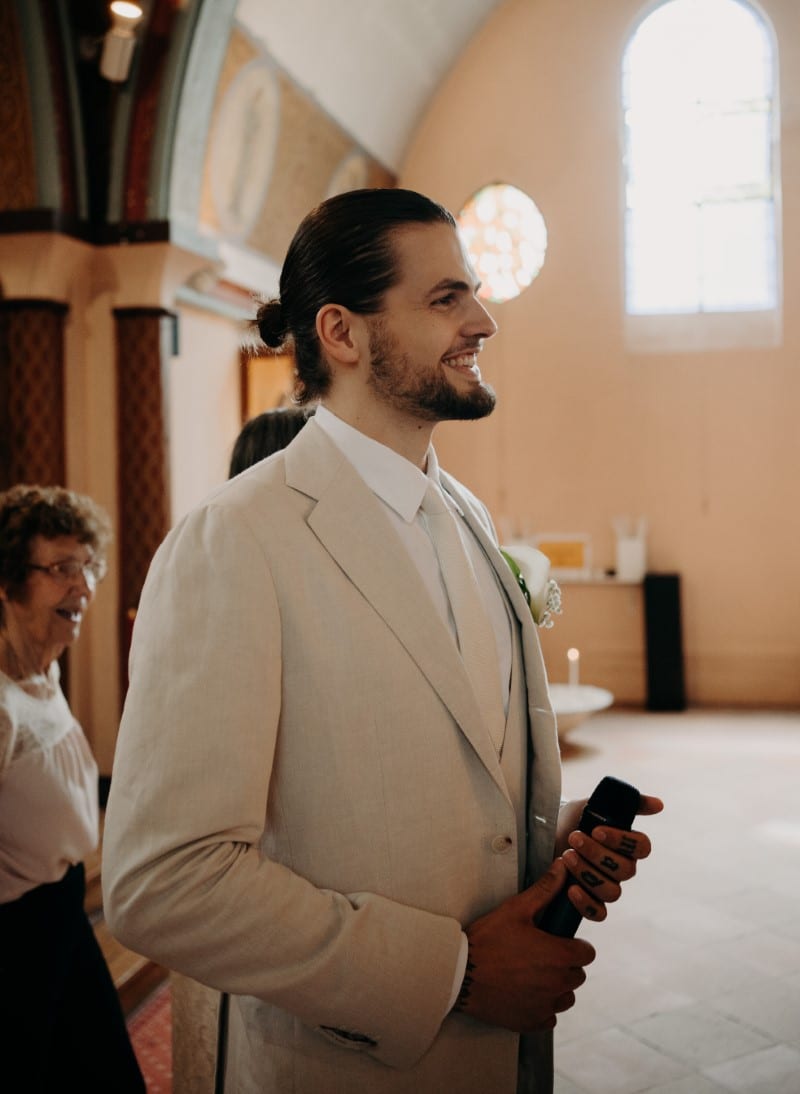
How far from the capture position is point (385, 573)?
1285mm

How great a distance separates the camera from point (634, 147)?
960 cm

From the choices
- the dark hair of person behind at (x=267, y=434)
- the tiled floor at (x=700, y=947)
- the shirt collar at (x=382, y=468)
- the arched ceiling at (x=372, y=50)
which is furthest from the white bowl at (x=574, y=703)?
the shirt collar at (x=382, y=468)

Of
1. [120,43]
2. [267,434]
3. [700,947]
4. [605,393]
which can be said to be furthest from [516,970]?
[605,393]

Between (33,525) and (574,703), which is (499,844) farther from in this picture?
(574,703)

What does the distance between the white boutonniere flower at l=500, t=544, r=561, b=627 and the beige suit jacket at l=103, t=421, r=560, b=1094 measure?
37 centimetres

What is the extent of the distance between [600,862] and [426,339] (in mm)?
718

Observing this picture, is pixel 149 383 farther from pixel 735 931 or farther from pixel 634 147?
pixel 634 147

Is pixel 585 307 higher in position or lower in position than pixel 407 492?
higher

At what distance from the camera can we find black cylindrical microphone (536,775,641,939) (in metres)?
1.25

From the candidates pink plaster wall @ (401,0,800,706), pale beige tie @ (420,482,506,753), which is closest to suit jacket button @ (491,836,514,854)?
pale beige tie @ (420,482,506,753)

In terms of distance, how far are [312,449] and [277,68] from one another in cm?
651

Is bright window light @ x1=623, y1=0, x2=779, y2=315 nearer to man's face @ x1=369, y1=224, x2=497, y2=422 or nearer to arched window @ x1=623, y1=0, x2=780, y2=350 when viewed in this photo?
arched window @ x1=623, y1=0, x2=780, y2=350

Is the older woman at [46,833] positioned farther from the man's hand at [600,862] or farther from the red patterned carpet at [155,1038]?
the man's hand at [600,862]

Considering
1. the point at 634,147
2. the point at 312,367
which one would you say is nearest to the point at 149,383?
the point at 312,367
